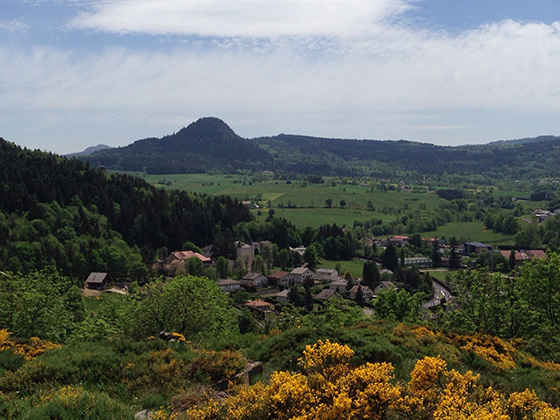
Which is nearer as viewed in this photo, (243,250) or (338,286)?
(338,286)

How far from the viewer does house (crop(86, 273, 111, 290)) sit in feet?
240

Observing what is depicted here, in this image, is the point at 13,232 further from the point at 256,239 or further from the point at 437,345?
the point at 437,345

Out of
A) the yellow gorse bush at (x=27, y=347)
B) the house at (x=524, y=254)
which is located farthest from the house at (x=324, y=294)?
the yellow gorse bush at (x=27, y=347)

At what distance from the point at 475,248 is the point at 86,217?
92.4 m

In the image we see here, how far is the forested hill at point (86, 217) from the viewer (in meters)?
75.2

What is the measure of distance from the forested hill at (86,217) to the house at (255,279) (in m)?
19.0

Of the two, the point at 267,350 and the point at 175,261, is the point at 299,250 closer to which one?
the point at 175,261

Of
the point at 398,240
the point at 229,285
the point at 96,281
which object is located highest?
the point at 96,281

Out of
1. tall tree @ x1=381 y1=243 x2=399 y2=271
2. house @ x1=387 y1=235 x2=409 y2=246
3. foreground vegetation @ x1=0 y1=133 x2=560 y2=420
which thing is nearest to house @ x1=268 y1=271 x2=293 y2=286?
foreground vegetation @ x1=0 y1=133 x2=560 y2=420

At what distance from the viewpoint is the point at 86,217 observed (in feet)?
302

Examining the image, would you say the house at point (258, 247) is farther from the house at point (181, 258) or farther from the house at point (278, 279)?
the house at point (278, 279)

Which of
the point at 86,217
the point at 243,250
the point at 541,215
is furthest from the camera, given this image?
the point at 541,215

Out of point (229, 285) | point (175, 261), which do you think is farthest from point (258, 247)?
point (229, 285)

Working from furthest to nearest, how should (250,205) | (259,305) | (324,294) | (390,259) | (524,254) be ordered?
(250,205) → (524,254) → (390,259) → (324,294) → (259,305)
